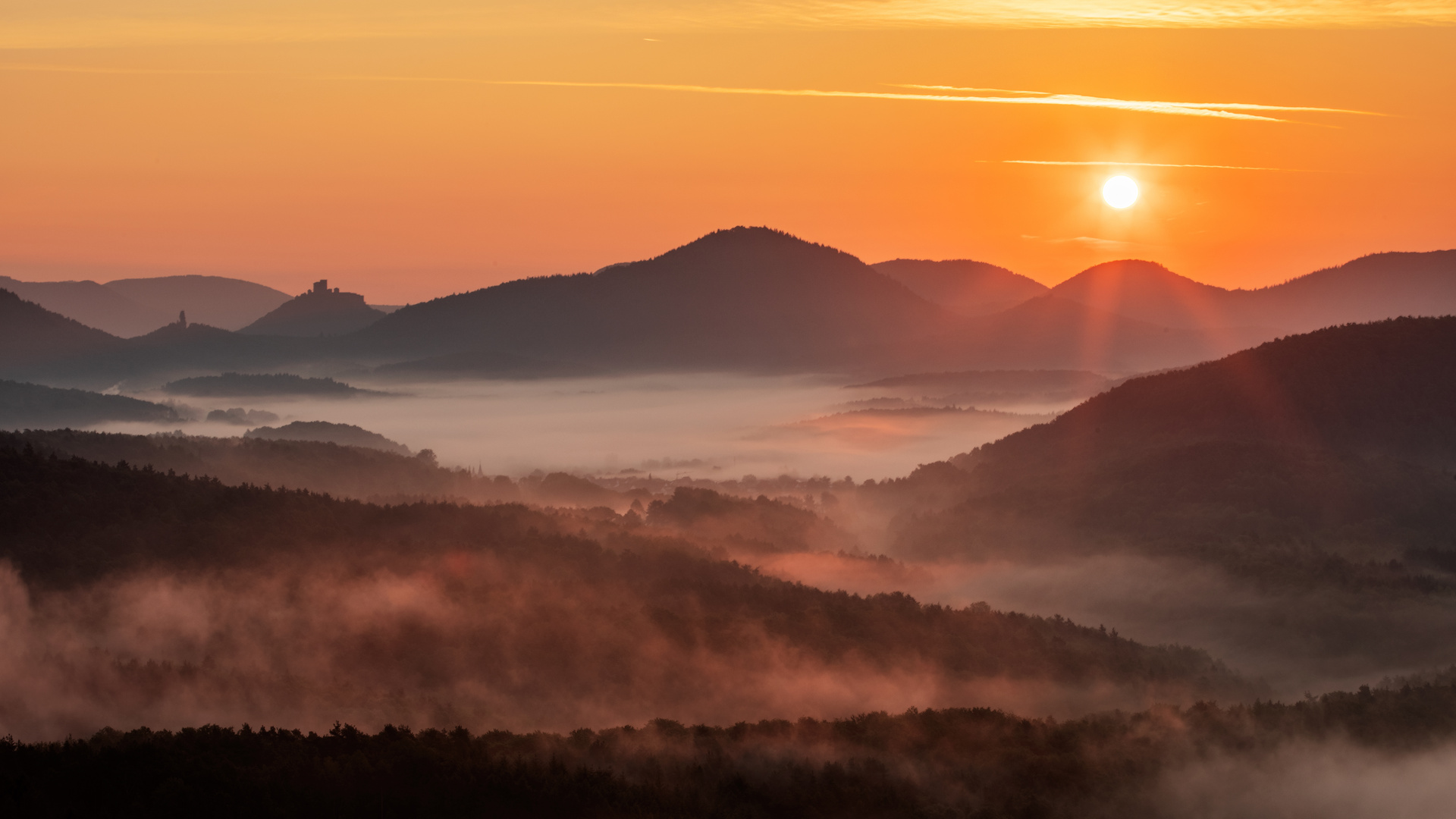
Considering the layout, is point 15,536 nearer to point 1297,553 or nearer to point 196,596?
point 196,596

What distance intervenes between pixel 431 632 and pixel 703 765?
48535 mm

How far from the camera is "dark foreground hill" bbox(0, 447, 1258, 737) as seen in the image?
94750 mm

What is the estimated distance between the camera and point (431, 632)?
114m

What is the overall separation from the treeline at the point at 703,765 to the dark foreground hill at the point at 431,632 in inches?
935

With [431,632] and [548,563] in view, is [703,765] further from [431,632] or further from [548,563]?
[548,563]

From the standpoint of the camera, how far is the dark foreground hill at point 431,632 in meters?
94.8

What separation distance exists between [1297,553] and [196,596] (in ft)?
492

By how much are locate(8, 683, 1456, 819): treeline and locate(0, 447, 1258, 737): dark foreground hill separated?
23.7m

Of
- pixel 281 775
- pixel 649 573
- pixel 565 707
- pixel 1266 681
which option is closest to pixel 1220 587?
pixel 1266 681

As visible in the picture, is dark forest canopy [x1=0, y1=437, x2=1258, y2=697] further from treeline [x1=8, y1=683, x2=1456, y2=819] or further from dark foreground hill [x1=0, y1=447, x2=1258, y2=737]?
treeline [x1=8, y1=683, x2=1456, y2=819]

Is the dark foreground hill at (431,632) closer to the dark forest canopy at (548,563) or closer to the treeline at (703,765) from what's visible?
the dark forest canopy at (548,563)

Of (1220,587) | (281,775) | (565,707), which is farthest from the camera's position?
(1220,587)

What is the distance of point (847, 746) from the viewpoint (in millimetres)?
78438

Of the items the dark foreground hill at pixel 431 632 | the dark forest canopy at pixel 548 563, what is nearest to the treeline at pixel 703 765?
the dark foreground hill at pixel 431 632
